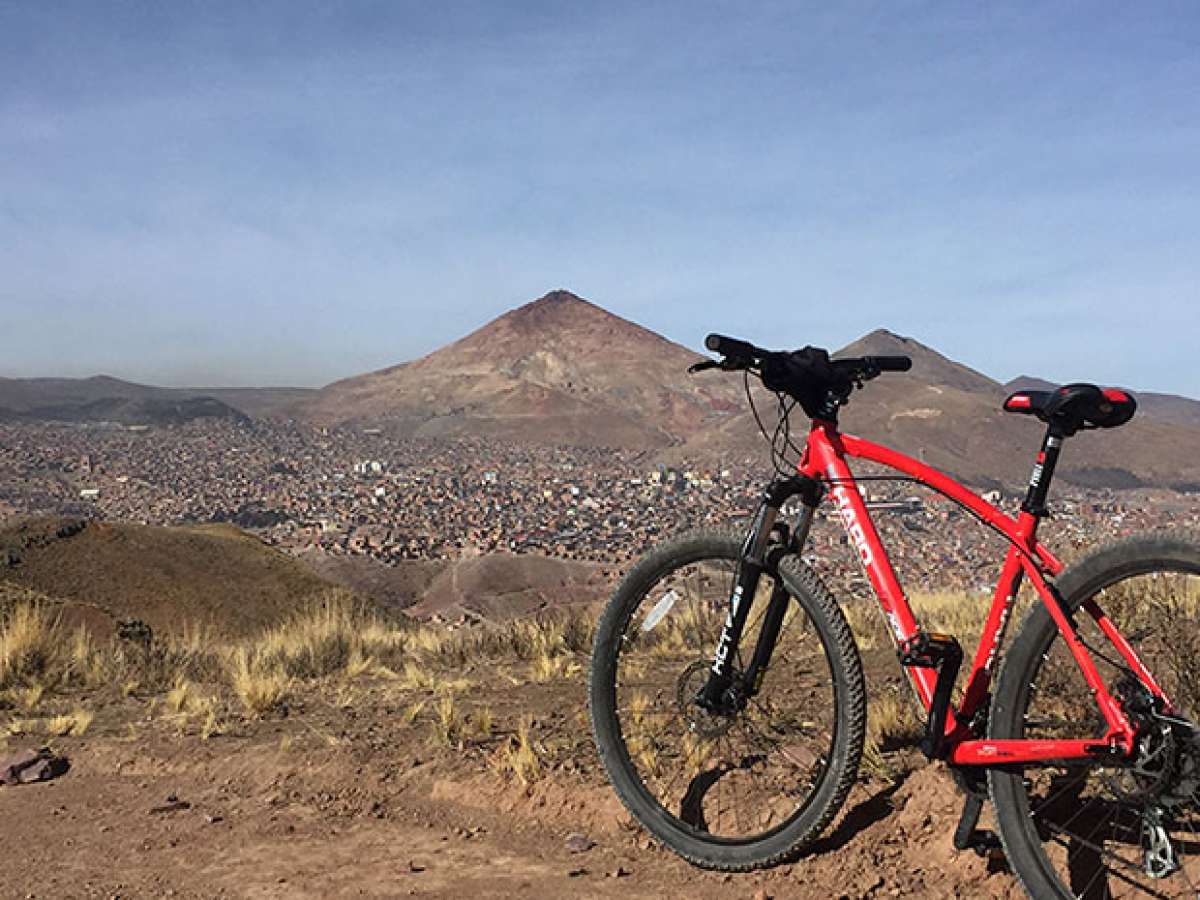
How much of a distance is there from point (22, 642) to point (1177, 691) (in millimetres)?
8003

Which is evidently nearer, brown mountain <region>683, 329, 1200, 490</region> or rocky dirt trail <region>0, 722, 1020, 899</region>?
rocky dirt trail <region>0, 722, 1020, 899</region>

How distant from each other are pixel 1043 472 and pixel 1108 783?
38.3 inches

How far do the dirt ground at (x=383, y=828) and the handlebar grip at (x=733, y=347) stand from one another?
1.83 metres

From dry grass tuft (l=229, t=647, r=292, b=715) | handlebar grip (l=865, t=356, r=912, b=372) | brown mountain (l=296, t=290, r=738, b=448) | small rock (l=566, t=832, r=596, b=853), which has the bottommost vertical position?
dry grass tuft (l=229, t=647, r=292, b=715)

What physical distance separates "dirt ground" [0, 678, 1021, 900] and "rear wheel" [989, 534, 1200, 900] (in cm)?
33

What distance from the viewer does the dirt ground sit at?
3572 mm

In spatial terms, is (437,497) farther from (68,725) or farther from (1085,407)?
(1085,407)

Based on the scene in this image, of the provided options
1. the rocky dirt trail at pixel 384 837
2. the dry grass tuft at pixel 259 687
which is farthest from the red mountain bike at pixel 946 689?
the dry grass tuft at pixel 259 687

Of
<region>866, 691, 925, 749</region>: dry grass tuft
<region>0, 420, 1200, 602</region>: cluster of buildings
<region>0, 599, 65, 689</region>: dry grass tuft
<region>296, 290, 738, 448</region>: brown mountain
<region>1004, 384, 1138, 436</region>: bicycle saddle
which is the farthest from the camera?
<region>296, 290, 738, 448</region>: brown mountain

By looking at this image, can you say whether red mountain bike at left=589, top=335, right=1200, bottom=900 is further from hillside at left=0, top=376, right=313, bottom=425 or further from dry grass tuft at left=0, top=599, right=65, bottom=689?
hillside at left=0, top=376, right=313, bottom=425

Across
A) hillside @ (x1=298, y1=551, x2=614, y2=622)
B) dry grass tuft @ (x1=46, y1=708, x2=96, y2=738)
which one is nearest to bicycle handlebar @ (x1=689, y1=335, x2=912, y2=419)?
dry grass tuft @ (x1=46, y1=708, x2=96, y2=738)

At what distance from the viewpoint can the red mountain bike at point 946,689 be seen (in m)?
2.94

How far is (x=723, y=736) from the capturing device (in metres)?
4.15

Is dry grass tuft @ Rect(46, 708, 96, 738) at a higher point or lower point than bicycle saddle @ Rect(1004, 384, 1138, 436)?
lower
